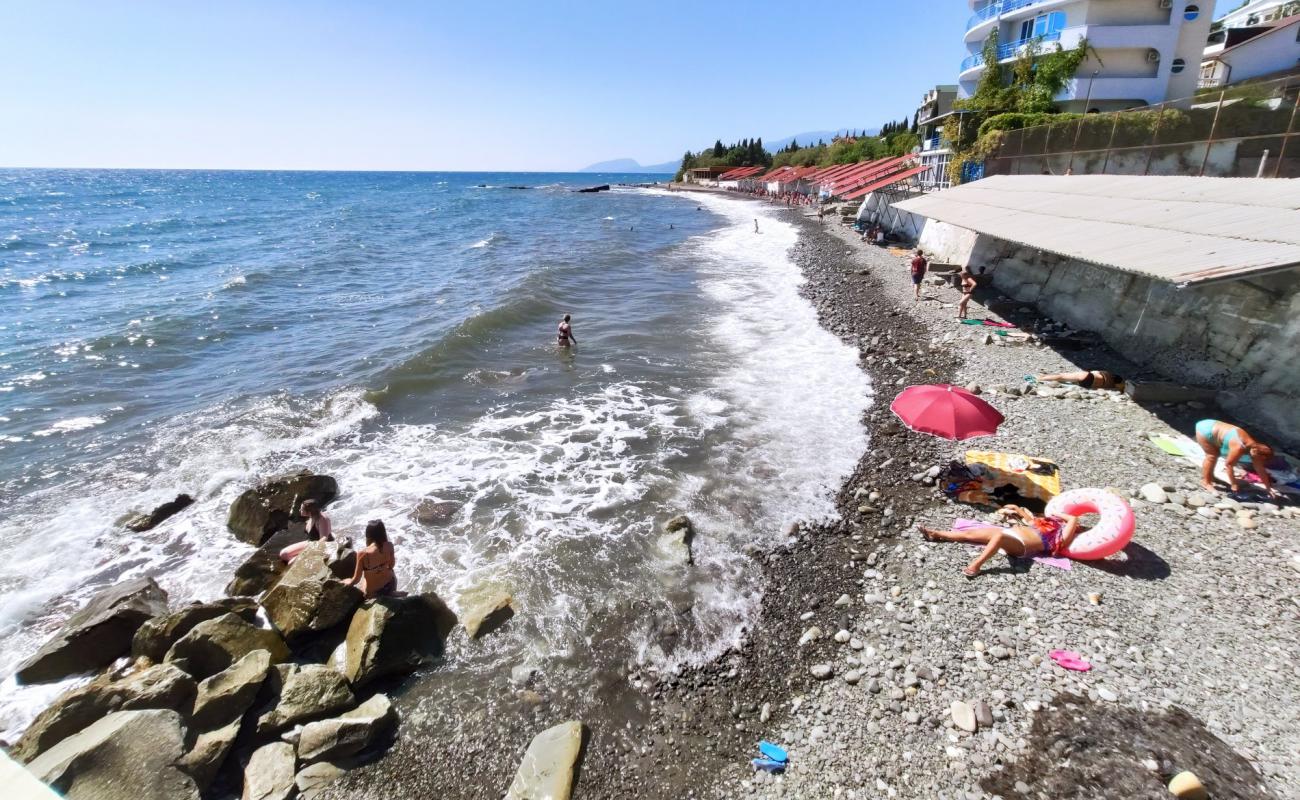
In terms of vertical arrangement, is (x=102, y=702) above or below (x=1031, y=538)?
below

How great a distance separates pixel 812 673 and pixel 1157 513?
19.7 feet

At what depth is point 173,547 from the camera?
9695mm

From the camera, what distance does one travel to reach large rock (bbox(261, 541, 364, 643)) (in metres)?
7.59

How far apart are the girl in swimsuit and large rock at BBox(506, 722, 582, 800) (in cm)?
1011

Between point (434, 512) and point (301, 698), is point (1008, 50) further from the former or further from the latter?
point (301, 698)

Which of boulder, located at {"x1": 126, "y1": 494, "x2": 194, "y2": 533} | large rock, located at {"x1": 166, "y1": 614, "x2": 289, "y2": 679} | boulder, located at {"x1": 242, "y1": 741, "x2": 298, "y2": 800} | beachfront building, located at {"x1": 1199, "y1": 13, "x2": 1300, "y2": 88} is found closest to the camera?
boulder, located at {"x1": 242, "y1": 741, "x2": 298, "y2": 800}

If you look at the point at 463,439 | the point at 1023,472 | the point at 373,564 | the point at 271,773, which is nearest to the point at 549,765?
the point at 271,773

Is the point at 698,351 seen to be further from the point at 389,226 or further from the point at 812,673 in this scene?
the point at 389,226

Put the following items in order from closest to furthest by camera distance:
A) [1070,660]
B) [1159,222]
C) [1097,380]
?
[1070,660] → [1097,380] → [1159,222]

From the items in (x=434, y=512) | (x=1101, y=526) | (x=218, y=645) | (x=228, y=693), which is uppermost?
(x=1101, y=526)

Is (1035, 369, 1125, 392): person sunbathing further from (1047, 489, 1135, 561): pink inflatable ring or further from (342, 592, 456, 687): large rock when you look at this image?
(342, 592, 456, 687): large rock

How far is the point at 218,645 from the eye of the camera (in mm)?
7004

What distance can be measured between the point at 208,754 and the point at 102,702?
5.07 ft

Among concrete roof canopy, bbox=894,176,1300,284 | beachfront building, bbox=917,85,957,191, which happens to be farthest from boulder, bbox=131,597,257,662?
beachfront building, bbox=917,85,957,191
